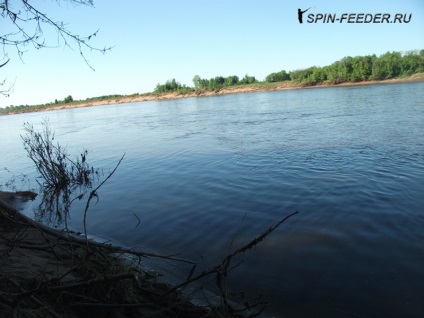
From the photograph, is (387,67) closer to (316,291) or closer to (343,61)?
(343,61)

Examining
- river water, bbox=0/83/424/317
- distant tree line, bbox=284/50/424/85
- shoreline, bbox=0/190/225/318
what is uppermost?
distant tree line, bbox=284/50/424/85

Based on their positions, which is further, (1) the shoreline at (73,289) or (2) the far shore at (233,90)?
(2) the far shore at (233,90)

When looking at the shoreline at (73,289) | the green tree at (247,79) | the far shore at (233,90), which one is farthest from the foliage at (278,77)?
the shoreline at (73,289)

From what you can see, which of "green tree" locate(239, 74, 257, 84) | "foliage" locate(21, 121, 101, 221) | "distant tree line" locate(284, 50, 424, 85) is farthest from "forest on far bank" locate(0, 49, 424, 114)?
"foliage" locate(21, 121, 101, 221)

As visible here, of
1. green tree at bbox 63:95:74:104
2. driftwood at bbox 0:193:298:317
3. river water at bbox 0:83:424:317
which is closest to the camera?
driftwood at bbox 0:193:298:317

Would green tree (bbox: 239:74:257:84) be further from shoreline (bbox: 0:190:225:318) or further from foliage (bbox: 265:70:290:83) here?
shoreline (bbox: 0:190:225:318)

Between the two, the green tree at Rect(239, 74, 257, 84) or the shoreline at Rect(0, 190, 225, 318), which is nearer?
the shoreline at Rect(0, 190, 225, 318)

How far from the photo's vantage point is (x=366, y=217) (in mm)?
6984

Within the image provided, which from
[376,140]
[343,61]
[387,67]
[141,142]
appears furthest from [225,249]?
[343,61]

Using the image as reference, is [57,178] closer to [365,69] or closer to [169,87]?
[365,69]

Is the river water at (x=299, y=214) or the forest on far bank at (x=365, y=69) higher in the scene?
the forest on far bank at (x=365, y=69)

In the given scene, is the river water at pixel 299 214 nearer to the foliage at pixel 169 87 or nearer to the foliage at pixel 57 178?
the foliage at pixel 57 178

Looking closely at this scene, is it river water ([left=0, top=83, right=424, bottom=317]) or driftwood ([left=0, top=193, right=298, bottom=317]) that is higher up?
driftwood ([left=0, top=193, right=298, bottom=317])

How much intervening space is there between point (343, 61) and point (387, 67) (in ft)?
39.5
